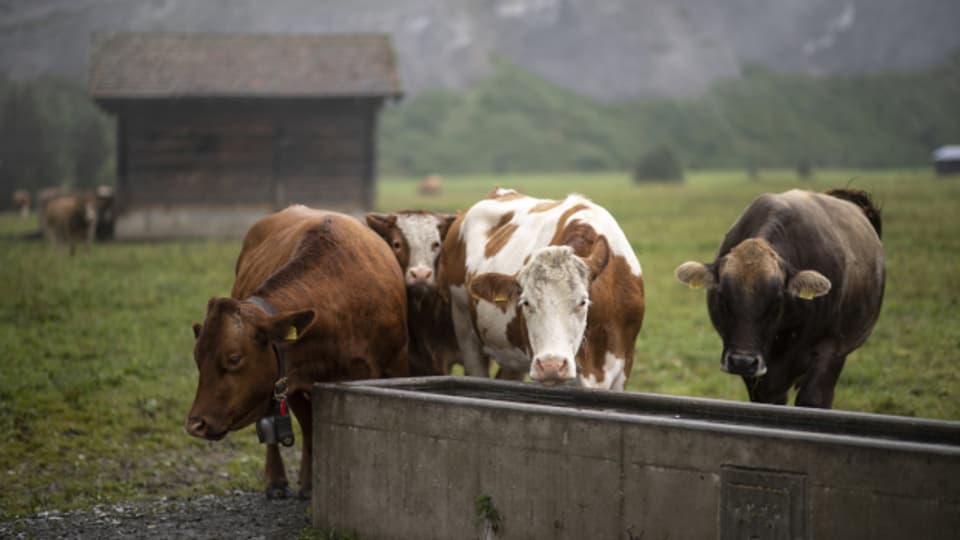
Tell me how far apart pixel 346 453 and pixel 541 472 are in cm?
151

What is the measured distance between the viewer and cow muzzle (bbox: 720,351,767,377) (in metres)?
8.17

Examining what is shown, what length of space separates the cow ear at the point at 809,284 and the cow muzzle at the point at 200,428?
4049 millimetres

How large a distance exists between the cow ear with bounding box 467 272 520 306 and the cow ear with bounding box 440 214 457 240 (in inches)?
93.2

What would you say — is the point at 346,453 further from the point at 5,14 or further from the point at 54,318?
the point at 5,14

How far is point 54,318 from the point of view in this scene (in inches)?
627

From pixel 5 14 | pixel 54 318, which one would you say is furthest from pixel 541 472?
pixel 5 14

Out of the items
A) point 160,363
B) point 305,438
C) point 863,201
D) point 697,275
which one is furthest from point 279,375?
point 160,363

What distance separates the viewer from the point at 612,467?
5852mm

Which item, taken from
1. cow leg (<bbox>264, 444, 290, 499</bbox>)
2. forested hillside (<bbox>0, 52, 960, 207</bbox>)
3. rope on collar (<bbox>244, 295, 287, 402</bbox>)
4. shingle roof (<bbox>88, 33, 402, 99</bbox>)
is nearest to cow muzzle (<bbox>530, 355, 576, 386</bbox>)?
rope on collar (<bbox>244, 295, 287, 402</bbox>)

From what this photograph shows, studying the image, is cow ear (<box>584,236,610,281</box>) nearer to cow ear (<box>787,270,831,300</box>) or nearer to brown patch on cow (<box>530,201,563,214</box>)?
brown patch on cow (<box>530,201,563,214</box>)

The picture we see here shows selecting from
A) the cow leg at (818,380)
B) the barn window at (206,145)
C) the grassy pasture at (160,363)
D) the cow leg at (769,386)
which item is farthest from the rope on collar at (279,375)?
the barn window at (206,145)

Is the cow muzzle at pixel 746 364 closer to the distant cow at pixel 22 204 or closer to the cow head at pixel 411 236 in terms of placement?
the cow head at pixel 411 236

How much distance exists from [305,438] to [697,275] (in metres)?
3.16

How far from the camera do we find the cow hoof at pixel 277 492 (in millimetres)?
8797
